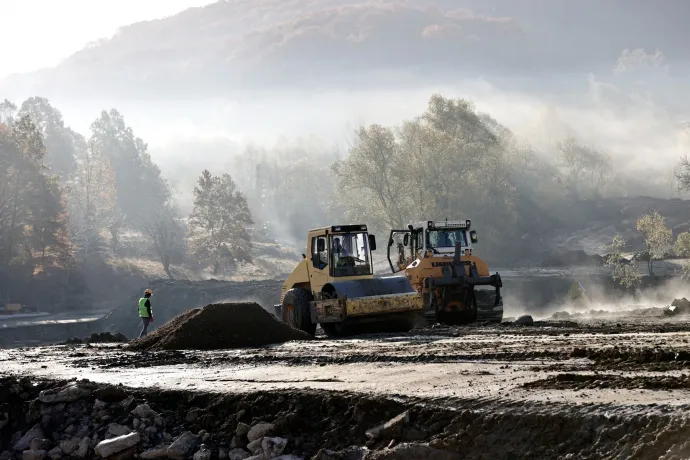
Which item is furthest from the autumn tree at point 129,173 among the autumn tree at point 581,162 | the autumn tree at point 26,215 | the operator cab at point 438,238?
the operator cab at point 438,238

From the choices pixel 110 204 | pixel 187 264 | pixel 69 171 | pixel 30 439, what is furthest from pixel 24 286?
pixel 30 439

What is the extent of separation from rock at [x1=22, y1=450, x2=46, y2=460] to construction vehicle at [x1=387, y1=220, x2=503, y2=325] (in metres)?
15.0

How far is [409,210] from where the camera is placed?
A: 7106 centimetres

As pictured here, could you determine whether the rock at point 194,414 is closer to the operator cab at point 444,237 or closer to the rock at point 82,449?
the rock at point 82,449

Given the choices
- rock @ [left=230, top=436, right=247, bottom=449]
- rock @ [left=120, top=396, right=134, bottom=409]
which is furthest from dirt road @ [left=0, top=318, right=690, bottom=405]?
rock @ [left=230, top=436, right=247, bottom=449]

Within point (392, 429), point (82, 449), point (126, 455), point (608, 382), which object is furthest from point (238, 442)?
point (608, 382)

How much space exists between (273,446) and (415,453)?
210 centimetres

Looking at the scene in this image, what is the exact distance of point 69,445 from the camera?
1206 centimetres

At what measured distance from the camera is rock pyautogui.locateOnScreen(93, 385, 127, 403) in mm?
13125

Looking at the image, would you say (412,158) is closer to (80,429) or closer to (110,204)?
(110,204)

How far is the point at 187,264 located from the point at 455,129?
27005mm

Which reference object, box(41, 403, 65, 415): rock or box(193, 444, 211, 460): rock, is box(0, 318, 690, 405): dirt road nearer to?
box(41, 403, 65, 415): rock

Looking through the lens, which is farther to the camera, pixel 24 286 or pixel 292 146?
pixel 292 146

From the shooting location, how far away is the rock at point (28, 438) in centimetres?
1263
